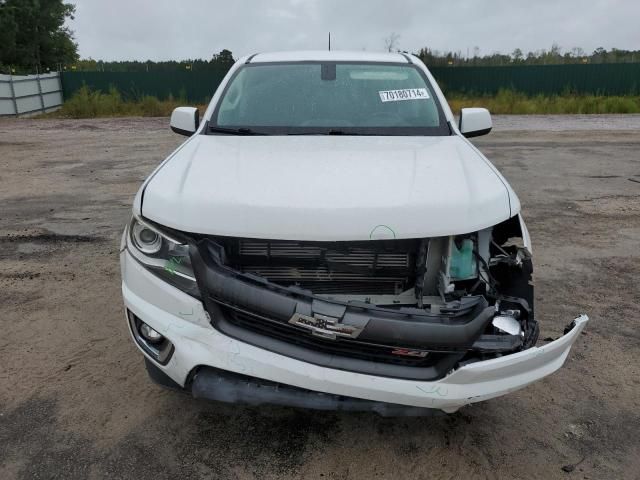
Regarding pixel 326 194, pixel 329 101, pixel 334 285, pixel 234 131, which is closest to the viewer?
Result: pixel 326 194

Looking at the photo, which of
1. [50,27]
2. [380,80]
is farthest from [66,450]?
[50,27]

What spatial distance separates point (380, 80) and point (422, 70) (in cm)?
41

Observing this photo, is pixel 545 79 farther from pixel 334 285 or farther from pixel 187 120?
pixel 334 285

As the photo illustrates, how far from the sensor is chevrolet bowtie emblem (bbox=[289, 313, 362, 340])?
78.2 inches

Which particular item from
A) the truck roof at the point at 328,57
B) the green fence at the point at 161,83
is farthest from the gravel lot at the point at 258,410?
the green fence at the point at 161,83

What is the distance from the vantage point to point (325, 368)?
82.0 inches

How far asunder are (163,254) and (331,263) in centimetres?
69

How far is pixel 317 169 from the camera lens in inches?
101

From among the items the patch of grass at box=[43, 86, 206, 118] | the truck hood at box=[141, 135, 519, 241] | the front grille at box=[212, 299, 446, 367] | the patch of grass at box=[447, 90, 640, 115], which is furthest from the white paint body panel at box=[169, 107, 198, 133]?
the patch of grass at box=[447, 90, 640, 115]

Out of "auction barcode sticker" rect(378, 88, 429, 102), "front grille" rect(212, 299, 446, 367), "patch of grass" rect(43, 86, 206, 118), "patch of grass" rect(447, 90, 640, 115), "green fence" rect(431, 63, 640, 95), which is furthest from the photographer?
"green fence" rect(431, 63, 640, 95)

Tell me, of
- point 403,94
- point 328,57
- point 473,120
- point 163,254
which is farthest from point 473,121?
point 163,254

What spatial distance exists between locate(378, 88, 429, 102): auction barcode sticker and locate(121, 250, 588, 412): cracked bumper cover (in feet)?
6.39

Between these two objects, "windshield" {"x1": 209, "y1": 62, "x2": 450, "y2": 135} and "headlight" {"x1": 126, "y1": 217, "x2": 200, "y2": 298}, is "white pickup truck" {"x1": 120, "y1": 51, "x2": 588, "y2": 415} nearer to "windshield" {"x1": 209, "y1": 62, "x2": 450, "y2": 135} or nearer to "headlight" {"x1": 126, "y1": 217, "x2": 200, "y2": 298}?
"headlight" {"x1": 126, "y1": 217, "x2": 200, "y2": 298}

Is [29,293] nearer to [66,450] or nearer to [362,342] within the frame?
[66,450]
